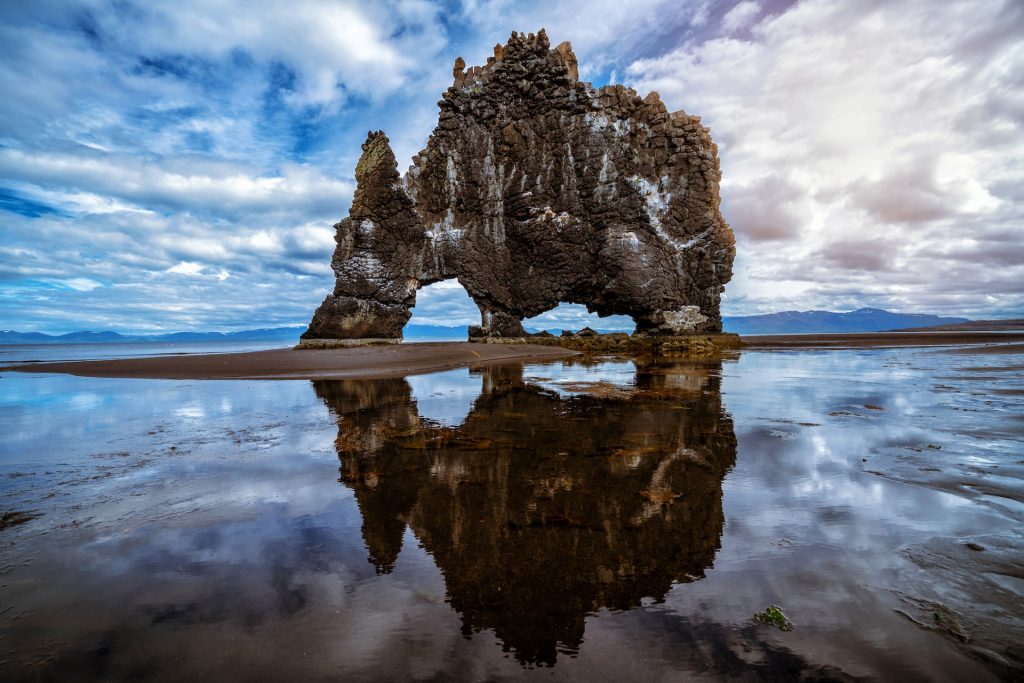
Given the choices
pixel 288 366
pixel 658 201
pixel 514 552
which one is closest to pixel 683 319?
pixel 658 201

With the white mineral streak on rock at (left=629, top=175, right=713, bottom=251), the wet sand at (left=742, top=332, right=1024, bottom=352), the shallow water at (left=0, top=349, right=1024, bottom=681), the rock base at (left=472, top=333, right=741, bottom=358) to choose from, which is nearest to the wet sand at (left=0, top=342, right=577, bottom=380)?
the shallow water at (left=0, top=349, right=1024, bottom=681)

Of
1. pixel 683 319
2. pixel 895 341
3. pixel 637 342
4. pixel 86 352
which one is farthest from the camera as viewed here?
pixel 895 341

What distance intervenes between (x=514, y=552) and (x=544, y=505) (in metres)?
0.75

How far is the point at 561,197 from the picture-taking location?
1265 inches

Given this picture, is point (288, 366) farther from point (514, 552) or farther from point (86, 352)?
point (86, 352)

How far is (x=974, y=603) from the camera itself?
215 centimetres

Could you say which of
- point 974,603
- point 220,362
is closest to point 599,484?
point 974,603

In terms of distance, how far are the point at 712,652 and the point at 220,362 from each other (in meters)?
19.4

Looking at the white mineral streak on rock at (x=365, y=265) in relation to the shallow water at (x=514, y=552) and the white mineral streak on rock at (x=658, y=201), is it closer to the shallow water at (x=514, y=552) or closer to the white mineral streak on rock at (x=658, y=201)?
the white mineral streak on rock at (x=658, y=201)

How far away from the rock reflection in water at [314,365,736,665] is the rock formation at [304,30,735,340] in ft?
85.4

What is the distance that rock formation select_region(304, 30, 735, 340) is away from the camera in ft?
103

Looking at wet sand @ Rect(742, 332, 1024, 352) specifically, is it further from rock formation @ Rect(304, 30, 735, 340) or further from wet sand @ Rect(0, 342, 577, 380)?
wet sand @ Rect(0, 342, 577, 380)

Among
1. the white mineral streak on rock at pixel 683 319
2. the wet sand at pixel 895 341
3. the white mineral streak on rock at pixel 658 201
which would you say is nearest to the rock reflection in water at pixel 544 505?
the white mineral streak on rock at pixel 683 319

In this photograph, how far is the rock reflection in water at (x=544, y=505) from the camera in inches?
90.6
